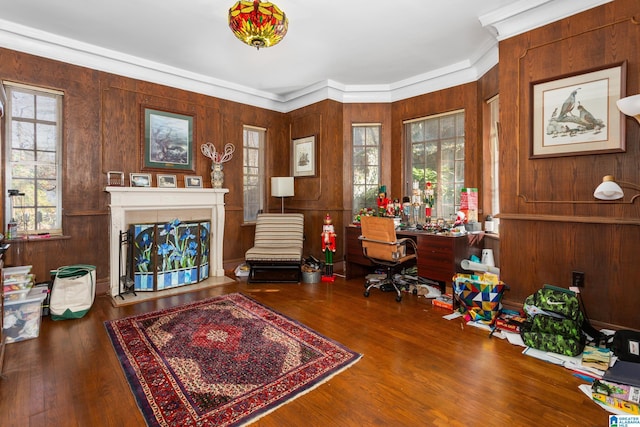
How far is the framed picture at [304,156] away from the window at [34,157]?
331 cm

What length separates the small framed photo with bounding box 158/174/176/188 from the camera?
14.2 feet

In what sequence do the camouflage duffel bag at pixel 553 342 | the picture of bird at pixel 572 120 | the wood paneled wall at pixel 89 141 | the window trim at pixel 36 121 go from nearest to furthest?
the camouflage duffel bag at pixel 553 342
the picture of bird at pixel 572 120
the window trim at pixel 36 121
the wood paneled wall at pixel 89 141

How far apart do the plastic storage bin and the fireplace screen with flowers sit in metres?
1.18

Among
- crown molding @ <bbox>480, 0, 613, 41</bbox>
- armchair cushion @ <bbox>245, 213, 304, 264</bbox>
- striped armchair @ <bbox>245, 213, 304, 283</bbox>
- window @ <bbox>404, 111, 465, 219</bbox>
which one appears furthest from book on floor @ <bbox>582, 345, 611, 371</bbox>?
armchair cushion @ <bbox>245, 213, 304, 264</bbox>

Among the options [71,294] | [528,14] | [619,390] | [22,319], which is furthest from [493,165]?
[22,319]

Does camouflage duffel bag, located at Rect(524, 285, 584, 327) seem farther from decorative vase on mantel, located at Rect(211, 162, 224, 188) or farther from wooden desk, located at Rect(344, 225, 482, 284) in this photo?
decorative vase on mantel, located at Rect(211, 162, 224, 188)

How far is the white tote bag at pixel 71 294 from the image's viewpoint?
121 inches

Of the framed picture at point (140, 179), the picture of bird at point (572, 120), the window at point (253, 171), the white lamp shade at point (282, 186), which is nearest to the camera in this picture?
the picture of bird at point (572, 120)

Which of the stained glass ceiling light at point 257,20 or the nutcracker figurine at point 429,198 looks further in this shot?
the nutcracker figurine at point 429,198

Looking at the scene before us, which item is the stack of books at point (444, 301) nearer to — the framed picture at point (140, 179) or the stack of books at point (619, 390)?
the stack of books at point (619, 390)

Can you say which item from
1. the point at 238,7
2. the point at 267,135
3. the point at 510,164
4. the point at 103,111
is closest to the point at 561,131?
the point at 510,164

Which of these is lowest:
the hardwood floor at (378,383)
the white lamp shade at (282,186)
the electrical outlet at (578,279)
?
the hardwood floor at (378,383)

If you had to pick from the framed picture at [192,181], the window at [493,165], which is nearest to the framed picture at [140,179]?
the framed picture at [192,181]

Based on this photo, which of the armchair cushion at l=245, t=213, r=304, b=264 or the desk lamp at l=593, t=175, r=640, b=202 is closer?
the desk lamp at l=593, t=175, r=640, b=202
